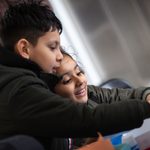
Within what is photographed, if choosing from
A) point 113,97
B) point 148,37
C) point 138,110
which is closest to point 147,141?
point 138,110

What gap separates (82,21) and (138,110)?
151cm

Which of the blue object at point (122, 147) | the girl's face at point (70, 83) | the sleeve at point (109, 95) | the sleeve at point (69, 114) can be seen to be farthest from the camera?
the sleeve at point (109, 95)

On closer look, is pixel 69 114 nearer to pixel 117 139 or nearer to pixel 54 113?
pixel 54 113

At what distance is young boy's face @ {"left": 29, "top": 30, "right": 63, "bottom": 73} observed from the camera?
1124 millimetres

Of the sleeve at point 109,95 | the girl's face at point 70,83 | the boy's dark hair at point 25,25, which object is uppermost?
the boy's dark hair at point 25,25

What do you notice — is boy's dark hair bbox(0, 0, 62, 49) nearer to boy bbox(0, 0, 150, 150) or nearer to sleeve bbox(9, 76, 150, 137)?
boy bbox(0, 0, 150, 150)

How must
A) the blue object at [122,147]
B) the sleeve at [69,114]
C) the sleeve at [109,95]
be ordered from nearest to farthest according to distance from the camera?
the sleeve at [69,114] → the blue object at [122,147] → the sleeve at [109,95]

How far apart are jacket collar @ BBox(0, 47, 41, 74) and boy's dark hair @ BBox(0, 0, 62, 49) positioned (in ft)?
0.29

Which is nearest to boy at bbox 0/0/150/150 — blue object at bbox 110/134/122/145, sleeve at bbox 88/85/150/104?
blue object at bbox 110/134/122/145

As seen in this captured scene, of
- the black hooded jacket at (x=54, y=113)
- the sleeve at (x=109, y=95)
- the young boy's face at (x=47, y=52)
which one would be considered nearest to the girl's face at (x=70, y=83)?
the young boy's face at (x=47, y=52)

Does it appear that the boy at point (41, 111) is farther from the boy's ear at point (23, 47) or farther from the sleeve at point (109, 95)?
the sleeve at point (109, 95)

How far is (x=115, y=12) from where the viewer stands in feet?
7.29

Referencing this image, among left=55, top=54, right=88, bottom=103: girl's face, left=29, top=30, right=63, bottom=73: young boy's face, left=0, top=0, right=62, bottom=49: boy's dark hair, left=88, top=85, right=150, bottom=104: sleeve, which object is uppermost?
left=0, top=0, right=62, bottom=49: boy's dark hair

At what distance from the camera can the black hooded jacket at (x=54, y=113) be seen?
0.90 m
